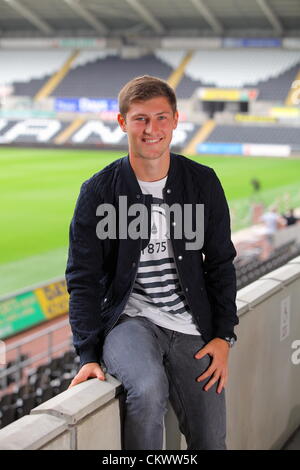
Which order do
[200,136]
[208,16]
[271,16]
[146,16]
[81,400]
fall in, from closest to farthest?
[81,400] → [271,16] → [208,16] → [200,136] → [146,16]

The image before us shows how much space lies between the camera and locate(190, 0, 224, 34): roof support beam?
2719 cm

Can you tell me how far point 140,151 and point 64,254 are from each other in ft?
35.9

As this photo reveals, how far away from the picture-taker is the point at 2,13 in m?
32.3

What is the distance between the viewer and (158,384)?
1906 mm

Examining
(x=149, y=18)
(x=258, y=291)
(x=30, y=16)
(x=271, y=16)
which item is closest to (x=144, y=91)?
(x=258, y=291)

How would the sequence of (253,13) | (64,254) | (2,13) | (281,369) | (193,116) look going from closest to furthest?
(281,369) < (64,254) < (253,13) < (193,116) < (2,13)

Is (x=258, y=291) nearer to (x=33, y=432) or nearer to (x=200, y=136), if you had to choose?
(x=33, y=432)

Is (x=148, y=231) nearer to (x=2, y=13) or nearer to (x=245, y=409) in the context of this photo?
(x=245, y=409)

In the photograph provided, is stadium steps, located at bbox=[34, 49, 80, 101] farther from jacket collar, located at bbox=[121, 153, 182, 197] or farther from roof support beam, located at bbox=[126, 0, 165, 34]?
jacket collar, located at bbox=[121, 153, 182, 197]

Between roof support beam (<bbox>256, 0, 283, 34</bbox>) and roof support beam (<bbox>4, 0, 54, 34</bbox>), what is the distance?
11643mm

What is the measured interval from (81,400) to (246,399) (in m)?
1.22

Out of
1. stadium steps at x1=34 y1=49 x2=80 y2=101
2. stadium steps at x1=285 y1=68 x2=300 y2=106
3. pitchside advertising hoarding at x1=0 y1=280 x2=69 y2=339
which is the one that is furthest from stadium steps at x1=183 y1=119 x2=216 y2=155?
pitchside advertising hoarding at x1=0 y1=280 x2=69 y2=339

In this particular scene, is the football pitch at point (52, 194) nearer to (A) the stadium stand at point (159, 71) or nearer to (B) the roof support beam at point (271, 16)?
(A) the stadium stand at point (159, 71)
